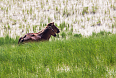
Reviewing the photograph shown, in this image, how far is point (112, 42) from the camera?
5.26 metres

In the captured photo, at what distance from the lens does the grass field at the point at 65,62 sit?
3.42 metres

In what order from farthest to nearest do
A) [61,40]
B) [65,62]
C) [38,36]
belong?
[61,40] < [38,36] < [65,62]

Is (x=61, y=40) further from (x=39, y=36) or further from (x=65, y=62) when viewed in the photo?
(x=65, y=62)

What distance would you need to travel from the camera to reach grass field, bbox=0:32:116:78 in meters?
3.42

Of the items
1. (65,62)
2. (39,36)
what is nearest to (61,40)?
(39,36)

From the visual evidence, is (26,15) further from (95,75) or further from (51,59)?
(95,75)

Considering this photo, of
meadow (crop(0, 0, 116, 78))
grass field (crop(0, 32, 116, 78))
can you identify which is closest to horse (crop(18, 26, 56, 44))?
meadow (crop(0, 0, 116, 78))

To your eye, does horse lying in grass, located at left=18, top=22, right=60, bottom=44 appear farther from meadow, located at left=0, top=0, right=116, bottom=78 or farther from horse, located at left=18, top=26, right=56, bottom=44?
meadow, located at left=0, top=0, right=116, bottom=78

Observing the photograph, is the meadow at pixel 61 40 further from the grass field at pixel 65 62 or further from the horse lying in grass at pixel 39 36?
the horse lying in grass at pixel 39 36

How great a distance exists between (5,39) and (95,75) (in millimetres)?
4836

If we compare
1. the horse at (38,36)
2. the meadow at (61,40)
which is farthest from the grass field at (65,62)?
the horse at (38,36)

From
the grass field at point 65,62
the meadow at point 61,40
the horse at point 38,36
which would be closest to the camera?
the grass field at point 65,62

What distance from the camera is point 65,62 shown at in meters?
4.19

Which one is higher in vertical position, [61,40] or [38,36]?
[38,36]
